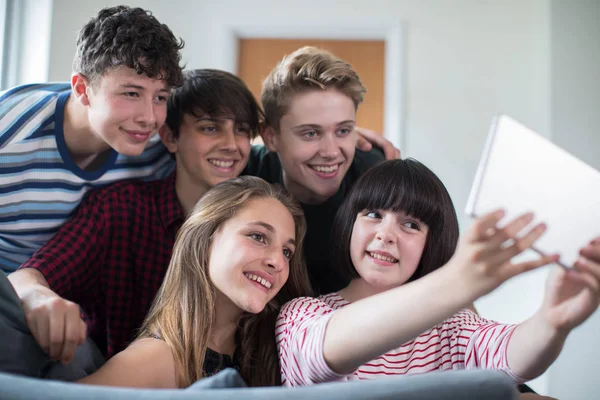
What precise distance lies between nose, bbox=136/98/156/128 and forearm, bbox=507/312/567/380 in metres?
1.04

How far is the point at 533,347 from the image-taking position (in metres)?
0.98

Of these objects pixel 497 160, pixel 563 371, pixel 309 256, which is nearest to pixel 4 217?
pixel 309 256

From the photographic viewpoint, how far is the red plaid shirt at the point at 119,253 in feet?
5.26

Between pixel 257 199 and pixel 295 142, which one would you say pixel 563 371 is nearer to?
pixel 295 142

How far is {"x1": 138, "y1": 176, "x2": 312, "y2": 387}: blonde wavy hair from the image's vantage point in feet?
4.08

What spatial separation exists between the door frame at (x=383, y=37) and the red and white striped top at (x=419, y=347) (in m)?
2.50

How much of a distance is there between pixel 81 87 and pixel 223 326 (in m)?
0.79

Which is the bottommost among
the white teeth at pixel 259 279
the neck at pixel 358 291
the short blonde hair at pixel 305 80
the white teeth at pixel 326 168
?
the neck at pixel 358 291

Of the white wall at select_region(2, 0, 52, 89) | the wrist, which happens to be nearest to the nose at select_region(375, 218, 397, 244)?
the wrist

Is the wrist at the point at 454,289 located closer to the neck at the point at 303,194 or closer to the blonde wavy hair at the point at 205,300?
the blonde wavy hair at the point at 205,300

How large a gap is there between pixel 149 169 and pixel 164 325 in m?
0.70

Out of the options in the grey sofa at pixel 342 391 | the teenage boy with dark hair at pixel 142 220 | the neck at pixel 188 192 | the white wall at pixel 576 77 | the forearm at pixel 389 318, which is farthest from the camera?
the white wall at pixel 576 77

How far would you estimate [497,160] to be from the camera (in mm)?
736

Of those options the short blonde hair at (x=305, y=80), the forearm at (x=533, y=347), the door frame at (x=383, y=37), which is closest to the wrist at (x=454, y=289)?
the forearm at (x=533, y=347)
